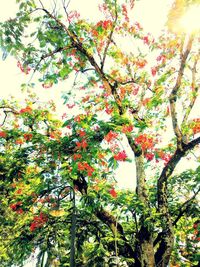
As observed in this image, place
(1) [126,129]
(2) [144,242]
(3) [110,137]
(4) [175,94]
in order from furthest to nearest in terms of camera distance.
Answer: (4) [175,94]
(2) [144,242]
(3) [110,137]
(1) [126,129]

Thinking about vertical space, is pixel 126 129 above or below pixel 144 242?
above

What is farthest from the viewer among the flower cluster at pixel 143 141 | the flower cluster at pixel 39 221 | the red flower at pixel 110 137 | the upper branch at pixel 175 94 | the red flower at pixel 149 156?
the red flower at pixel 149 156

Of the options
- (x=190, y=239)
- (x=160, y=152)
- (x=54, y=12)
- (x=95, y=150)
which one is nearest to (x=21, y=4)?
(x=54, y=12)

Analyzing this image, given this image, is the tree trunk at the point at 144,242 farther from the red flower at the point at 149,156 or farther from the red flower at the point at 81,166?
the red flower at the point at 81,166

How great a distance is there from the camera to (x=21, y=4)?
6.74 m

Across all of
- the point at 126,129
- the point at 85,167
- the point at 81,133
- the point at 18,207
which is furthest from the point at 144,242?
the point at 18,207

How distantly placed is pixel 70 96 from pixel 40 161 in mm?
3922

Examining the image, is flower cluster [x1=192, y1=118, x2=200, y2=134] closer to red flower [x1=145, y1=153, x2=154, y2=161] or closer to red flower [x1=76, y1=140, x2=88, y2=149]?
red flower [x1=145, y1=153, x2=154, y2=161]

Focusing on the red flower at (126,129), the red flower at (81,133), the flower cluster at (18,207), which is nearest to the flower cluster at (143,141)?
the red flower at (126,129)

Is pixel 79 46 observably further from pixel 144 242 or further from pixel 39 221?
pixel 144 242

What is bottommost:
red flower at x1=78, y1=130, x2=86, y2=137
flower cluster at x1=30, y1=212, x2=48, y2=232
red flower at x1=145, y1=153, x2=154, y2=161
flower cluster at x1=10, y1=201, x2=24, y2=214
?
flower cluster at x1=30, y1=212, x2=48, y2=232

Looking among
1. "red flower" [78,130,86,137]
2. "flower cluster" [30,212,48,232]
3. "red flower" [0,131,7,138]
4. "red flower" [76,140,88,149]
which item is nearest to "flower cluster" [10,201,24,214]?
"flower cluster" [30,212,48,232]

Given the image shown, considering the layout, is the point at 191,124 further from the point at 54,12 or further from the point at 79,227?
the point at 54,12

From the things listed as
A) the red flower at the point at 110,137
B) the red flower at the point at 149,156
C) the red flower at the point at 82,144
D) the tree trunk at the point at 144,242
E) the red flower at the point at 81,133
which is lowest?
the tree trunk at the point at 144,242
